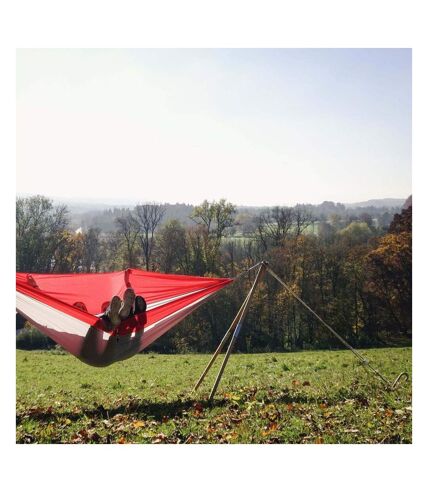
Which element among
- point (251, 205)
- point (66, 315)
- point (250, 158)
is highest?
point (250, 158)

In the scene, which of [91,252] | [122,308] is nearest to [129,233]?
Answer: [91,252]

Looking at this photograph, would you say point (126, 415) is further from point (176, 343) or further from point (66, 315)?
point (176, 343)

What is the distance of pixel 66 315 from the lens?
4660 millimetres

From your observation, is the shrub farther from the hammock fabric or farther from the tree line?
→ the hammock fabric

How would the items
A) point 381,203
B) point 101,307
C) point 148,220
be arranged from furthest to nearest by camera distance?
1. point 148,220
2. point 381,203
3. point 101,307

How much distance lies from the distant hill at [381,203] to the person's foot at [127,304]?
17184 millimetres

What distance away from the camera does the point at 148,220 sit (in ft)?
75.6

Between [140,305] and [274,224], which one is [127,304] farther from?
[274,224]

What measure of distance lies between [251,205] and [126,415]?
18.8 m

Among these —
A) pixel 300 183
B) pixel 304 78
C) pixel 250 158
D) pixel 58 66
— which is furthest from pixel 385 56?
pixel 300 183

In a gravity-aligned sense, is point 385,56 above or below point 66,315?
above

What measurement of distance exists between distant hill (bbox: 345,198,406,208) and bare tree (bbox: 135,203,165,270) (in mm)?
9087

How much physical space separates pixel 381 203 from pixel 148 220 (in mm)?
10848

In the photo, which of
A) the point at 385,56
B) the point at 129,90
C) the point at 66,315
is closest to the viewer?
the point at 66,315
